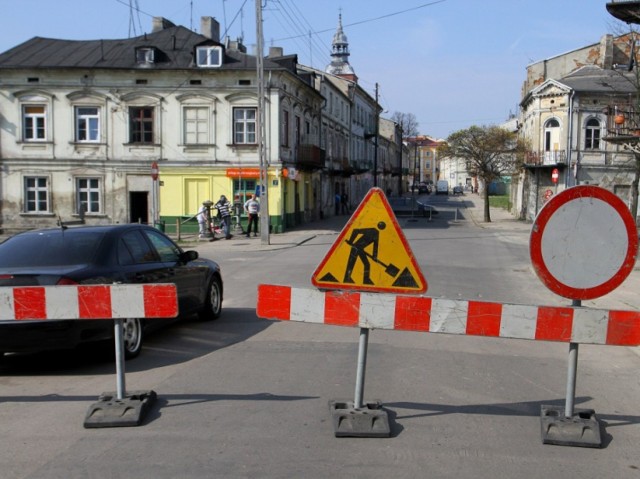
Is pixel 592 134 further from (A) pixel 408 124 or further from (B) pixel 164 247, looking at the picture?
(A) pixel 408 124

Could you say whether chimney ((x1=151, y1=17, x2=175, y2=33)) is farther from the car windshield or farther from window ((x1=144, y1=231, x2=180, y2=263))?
the car windshield

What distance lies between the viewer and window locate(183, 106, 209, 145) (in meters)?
34.9

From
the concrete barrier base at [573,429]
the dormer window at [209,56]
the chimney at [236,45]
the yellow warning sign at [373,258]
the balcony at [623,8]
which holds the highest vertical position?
the chimney at [236,45]

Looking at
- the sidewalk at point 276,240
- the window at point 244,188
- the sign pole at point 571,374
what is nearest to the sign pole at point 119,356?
the sign pole at point 571,374

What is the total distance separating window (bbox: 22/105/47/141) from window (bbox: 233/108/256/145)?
Result: 9481 mm

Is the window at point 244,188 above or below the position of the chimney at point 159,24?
below

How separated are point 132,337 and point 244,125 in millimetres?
28113

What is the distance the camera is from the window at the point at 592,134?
41.1 meters

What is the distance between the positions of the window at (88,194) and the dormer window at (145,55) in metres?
6.33

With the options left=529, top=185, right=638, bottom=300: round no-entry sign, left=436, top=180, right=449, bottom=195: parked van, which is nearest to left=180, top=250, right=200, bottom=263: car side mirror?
left=529, top=185, right=638, bottom=300: round no-entry sign

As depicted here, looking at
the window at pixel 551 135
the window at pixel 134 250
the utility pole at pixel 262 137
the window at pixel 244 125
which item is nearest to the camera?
the window at pixel 134 250

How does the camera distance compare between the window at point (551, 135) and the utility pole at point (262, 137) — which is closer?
the utility pole at point (262, 137)

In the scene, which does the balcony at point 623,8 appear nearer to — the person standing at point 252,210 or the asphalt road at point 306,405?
the asphalt road at point 306,405

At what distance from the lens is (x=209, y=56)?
34.7 metres
